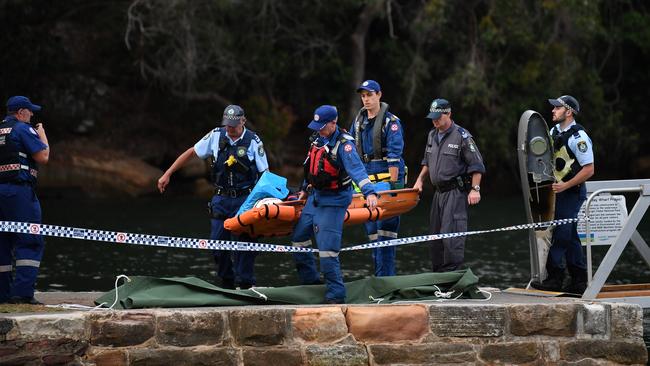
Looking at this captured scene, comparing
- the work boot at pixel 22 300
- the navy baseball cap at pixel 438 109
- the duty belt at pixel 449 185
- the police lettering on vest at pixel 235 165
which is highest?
the navy baseball cap at pixel 438 109

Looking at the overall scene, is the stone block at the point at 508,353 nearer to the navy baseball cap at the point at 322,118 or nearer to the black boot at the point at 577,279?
the black boot at the point at 577,279

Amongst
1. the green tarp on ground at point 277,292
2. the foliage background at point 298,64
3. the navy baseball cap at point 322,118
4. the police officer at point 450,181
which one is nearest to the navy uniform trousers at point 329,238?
the green tarp on ground at point 277,292

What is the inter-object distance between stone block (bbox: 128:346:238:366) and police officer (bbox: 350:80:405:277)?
3049 mm

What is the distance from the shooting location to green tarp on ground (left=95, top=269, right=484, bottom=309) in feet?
34.1

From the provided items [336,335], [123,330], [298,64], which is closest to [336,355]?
[336,335]

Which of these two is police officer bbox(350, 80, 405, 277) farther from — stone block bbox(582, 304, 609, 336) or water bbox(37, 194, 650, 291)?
water bbox(37, 194, 650, 291)

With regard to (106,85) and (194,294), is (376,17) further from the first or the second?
(194,294)

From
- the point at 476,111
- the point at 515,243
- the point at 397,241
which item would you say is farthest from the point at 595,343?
the point at 476,111

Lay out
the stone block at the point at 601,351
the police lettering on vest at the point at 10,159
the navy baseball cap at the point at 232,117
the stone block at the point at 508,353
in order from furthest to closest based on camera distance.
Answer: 1. the navy baseball cap at the point at 232,117
2. the police lettering on vest at the point at 10,159
3. the stone block at the point at 601,351
4. the stone block at the point at 508,353

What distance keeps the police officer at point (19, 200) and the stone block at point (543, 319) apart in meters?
4.32

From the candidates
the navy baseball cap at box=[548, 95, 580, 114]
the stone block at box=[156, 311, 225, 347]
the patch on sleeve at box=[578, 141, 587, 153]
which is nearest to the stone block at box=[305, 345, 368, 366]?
the stone block at box=[156, 311, 225, 347]

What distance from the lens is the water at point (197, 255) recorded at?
17953 mm

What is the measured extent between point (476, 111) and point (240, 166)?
2590 centimetres

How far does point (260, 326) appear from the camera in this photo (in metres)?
10.1
